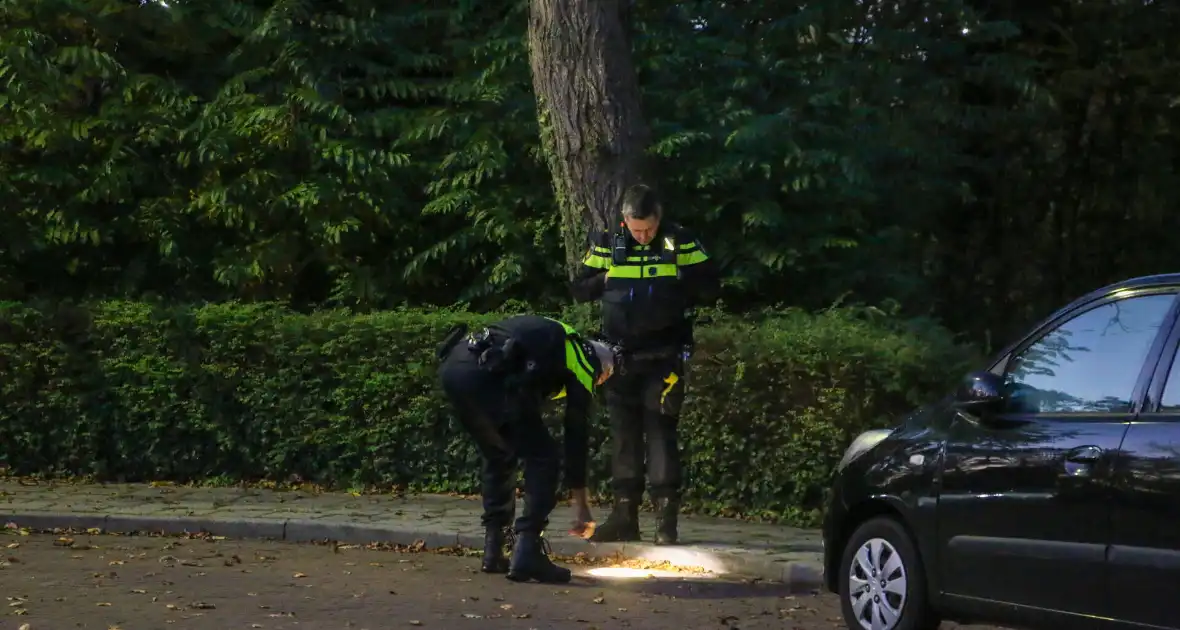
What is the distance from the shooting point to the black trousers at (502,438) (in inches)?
361

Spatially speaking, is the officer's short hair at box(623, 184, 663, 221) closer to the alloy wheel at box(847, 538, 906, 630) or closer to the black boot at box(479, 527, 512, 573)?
the black boot at box(479, 527, 512, 573)

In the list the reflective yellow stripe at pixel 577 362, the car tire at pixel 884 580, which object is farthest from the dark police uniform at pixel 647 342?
the car tire at pixel 884 580

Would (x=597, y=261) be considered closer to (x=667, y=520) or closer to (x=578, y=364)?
(x=578, y=364)

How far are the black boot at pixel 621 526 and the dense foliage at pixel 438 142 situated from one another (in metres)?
4.01

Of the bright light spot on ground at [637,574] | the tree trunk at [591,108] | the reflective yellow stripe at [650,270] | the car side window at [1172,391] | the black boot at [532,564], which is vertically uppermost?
the tree trunk at [591,108]

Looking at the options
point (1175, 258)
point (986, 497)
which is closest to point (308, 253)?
point (1175, 258)

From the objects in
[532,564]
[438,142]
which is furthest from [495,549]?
[438,142]

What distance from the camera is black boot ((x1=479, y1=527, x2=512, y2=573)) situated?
32.0 ft

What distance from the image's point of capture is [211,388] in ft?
45.6

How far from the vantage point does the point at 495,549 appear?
979cm

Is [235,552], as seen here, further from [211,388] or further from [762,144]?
[762,144]

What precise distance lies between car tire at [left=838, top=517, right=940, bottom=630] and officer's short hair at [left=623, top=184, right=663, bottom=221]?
112 inches

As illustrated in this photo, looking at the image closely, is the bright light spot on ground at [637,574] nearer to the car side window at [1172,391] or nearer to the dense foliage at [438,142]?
the car side window at [1172,391]

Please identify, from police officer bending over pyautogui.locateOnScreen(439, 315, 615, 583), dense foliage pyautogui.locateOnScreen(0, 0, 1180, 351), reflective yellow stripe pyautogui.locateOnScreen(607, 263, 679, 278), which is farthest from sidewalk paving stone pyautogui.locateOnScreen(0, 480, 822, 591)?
dense foliage pyautogui.locateOnScreen(0, 0, 1180, 351)
